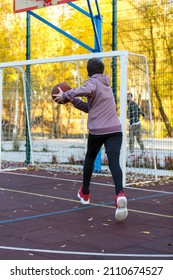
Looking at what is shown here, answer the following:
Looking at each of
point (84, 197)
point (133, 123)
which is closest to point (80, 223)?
point (84, 197)

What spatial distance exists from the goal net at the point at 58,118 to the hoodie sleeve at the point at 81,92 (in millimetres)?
2849

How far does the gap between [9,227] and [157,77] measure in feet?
30.0

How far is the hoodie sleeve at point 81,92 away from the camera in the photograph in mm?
6219

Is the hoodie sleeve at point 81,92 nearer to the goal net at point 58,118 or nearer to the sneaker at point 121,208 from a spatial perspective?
the sneaker at point 121,208

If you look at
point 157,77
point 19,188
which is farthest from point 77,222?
point 157,77

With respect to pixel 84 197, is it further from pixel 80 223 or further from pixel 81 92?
pixel 81 92

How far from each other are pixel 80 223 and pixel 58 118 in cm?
895

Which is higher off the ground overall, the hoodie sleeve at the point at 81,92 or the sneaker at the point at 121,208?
the hoodie sleeve at the point at 81,92

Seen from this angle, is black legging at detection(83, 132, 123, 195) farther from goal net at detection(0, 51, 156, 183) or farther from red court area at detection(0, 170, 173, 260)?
goal net at detection(0, 51, 156, 183)

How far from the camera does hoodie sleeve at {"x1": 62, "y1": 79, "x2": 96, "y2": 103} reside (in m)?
6.22

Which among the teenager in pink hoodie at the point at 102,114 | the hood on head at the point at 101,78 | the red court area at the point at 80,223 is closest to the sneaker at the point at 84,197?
the red court area at the point at 80,223

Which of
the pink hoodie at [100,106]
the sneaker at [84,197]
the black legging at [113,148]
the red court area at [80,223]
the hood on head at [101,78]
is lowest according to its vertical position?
the red court area at [80,223]

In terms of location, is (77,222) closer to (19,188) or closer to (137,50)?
(19,188)

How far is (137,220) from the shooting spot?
20.9 ft
